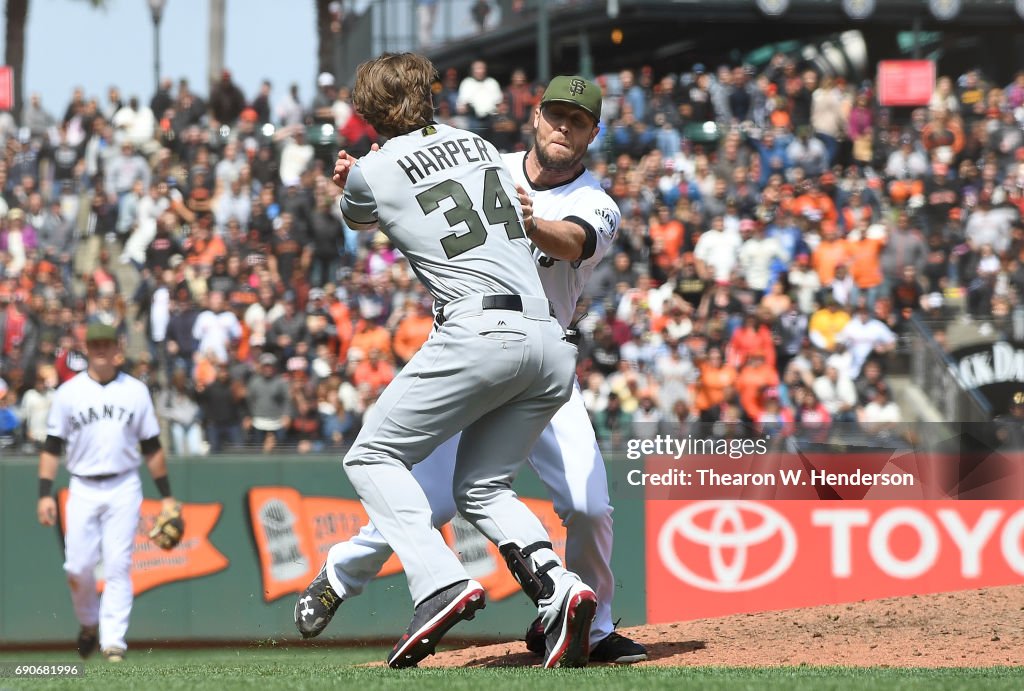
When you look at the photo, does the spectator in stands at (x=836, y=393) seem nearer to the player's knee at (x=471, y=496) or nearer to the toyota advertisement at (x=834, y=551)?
the toyota advertisement at (x=834, y=551)

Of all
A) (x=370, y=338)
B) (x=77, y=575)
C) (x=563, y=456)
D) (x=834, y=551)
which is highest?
(x=563, y=456)

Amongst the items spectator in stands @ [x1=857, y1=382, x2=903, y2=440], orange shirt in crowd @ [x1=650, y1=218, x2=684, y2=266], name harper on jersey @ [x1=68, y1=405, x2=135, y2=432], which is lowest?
spectator in stands @ [x1=857, y1=382, x2=903, y2=440]

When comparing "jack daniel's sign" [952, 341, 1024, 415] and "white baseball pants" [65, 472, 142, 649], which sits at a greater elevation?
"jack daniel's sign" [952, 341, 1024, 415]

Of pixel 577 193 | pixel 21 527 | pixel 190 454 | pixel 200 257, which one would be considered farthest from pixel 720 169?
pixel 577 193

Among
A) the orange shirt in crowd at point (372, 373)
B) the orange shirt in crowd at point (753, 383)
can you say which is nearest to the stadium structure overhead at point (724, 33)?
the orange shirt in crowd at point (372, 373)

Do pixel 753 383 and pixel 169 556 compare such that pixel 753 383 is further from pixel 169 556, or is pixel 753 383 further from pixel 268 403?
pixel 169 556

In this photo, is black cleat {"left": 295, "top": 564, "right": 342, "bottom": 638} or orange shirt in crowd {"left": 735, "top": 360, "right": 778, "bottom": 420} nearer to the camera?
black cleat {"left": 295, "top": 564, "right": 342, "bottom": 638}

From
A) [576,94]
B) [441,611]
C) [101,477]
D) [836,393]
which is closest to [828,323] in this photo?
[836,393]

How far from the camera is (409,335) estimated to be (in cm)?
1421

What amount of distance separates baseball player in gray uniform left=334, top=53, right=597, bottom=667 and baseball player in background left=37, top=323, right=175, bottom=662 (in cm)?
436

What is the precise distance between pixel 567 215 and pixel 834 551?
5894mm

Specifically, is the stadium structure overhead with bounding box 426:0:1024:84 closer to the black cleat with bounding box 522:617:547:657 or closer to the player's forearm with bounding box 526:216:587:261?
the black cleat with bounding box 522:617:547:657

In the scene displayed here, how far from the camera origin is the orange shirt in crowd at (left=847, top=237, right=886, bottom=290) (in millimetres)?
15055

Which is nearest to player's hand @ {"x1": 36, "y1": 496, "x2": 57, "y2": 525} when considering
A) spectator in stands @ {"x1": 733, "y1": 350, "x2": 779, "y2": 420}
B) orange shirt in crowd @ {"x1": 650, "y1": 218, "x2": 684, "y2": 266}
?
spectator in stands @ {"x1": 733, "y1": 350, "x2": 779, "y2": 420}
